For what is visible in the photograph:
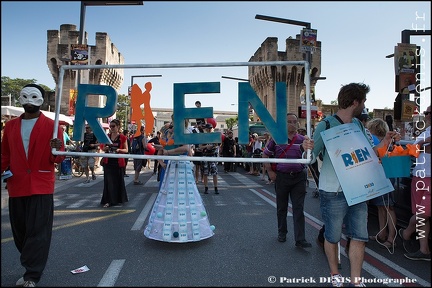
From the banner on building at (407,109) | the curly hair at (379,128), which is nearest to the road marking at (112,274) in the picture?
the curly hair at (379,128)

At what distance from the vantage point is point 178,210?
454 cm

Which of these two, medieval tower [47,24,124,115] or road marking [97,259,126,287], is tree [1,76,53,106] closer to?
road marking [97,259,126,287]

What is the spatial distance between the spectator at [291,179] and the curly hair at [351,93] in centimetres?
152

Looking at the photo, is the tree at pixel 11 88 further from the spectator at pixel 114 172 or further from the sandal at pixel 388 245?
the sandal at pixel 388 245

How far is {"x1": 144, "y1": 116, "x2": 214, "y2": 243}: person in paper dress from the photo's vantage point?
4469 millimetres

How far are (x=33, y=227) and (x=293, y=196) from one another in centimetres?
330

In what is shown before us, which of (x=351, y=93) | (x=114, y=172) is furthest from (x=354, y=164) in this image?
(x=114, y=172)

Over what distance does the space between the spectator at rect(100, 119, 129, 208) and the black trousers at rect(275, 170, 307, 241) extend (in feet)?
12.6

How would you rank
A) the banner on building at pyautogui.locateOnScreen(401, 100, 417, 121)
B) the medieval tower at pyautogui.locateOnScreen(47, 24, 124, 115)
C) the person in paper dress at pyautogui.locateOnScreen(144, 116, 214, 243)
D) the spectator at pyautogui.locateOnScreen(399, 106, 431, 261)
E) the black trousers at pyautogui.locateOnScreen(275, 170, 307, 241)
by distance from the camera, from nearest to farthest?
1. the spectator at pyautogui.locateOnScreen(399, 106, 431, 261)
2. the person in paper dress at pyautogui.locateOnScreen(144, 116, 214, 243)
3. the black trousers at pyautogui.locateOnScreen(275, 170, 307, 241)
4. the banner on building at pyautogui.locateOnScreen(401, 100, 417, 121)
5. the medieval tower at pyautogui.locateOnScreen(47, 24, 124, 115)

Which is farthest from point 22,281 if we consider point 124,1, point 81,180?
point 81,180

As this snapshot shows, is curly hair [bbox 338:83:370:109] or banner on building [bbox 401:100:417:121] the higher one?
banner on building [bbox 401:100:417:121]

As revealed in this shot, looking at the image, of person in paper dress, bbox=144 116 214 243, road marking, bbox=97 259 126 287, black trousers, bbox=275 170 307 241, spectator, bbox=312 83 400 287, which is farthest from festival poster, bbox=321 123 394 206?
road marking, bbox=97 259 126 287

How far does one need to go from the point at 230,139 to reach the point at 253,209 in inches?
282

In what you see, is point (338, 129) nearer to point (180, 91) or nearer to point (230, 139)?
point (180, 91)
